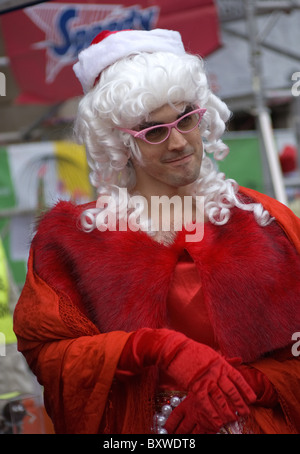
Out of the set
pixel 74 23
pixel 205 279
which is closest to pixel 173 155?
pixel 205 279

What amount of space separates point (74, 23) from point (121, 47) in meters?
2.32

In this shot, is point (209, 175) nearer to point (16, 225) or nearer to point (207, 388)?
point (207, 388)

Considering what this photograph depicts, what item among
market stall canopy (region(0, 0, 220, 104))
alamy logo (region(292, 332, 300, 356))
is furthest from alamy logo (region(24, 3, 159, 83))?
alamy logo (region(292, 332, 300, 356))

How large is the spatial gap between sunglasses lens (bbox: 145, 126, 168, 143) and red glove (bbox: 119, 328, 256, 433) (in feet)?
2.03

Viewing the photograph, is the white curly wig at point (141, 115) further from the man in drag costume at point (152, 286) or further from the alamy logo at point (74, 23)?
the alamy logo at point (74, 23)

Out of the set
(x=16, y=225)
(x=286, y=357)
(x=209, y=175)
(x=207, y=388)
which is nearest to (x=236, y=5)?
(x=16, y=225)

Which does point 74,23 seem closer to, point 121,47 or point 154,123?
point 121,47

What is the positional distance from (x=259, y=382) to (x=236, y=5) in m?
3.51

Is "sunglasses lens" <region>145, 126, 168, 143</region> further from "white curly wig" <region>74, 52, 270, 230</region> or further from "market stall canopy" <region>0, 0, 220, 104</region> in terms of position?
"market stall canopy" <region>0, 0, 220, 104</region>

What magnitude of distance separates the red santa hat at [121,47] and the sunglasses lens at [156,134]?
0.98 ft

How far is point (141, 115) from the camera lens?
1.98 meters

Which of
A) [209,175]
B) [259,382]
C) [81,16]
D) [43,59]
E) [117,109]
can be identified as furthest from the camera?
[43,59]

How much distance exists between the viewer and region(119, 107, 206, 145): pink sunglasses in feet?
6.48
